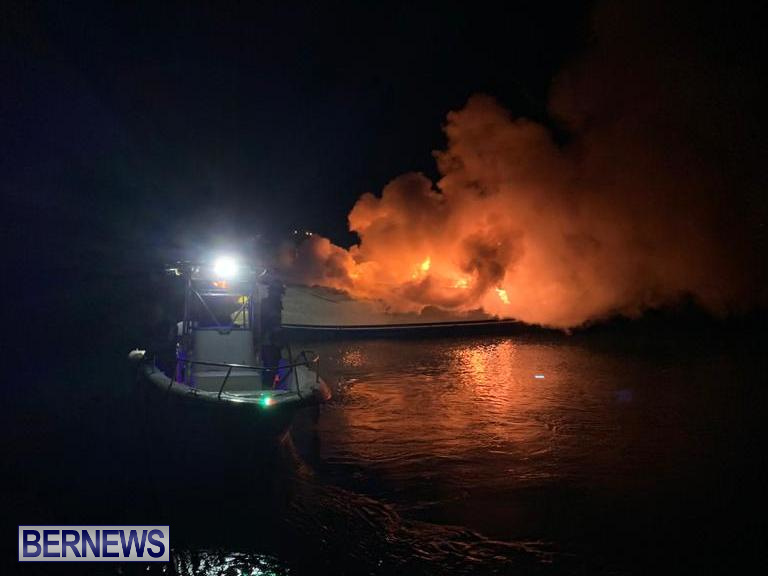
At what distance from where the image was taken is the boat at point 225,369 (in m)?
8.11

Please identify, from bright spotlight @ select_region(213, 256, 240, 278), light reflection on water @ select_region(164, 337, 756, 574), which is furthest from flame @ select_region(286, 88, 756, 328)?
bright spotlight @ select_region(213, 256, 240, 278)

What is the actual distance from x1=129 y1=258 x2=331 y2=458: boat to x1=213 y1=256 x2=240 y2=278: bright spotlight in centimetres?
2

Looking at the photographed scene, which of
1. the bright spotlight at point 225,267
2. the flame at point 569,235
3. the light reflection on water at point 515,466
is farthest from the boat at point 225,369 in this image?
the flame at point 569,235

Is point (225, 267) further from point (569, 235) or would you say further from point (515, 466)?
point (569, 235)

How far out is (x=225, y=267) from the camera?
10.1m

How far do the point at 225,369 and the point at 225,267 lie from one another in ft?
5.81

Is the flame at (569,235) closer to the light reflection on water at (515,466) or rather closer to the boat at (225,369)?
the light reflection on water at (515,466)

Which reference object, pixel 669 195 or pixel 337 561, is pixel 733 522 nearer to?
pixel 337 561

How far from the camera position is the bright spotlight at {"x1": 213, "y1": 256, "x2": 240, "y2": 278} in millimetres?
10047

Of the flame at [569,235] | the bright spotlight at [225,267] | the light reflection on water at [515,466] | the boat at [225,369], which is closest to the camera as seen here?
the light reflection on water at [515,466]

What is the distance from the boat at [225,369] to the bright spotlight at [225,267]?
17 millimetres

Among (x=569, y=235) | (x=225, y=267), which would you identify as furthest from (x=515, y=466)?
(x=569, y=235)

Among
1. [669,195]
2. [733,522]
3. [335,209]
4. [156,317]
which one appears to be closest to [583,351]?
[669,195]

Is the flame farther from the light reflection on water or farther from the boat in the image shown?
the boat
